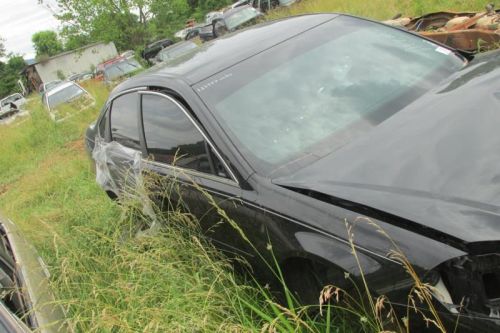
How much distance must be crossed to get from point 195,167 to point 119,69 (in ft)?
47.0

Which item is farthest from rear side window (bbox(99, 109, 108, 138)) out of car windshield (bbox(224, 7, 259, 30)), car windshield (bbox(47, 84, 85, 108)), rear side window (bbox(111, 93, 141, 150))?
car windshield (bbox(224, 7, 259, 30))

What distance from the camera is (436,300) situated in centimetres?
184

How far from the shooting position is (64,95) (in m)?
14.9

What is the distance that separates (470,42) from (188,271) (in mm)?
3504

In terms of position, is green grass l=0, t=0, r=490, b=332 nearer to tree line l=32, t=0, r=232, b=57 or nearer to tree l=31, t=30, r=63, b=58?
tree line l=32, t=0, r=232, b=57

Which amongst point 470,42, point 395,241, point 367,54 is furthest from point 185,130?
point 470,42

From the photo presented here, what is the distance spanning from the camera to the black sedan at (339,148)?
1.85 meters

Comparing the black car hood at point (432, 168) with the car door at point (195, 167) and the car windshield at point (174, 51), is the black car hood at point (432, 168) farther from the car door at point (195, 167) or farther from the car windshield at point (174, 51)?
the car windshield at point (174, 51)

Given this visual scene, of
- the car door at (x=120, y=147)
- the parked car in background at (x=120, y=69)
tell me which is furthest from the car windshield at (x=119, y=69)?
the car door at (x=120, y=147)

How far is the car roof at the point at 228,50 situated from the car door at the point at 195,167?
20 cm

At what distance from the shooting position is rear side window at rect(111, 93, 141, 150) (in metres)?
3.85

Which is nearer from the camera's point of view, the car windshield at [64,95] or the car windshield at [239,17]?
the car windshield at [64,95]

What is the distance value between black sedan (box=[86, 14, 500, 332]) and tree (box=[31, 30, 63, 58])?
73.6 meters

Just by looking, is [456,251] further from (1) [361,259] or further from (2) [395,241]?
(1) [361,259]
